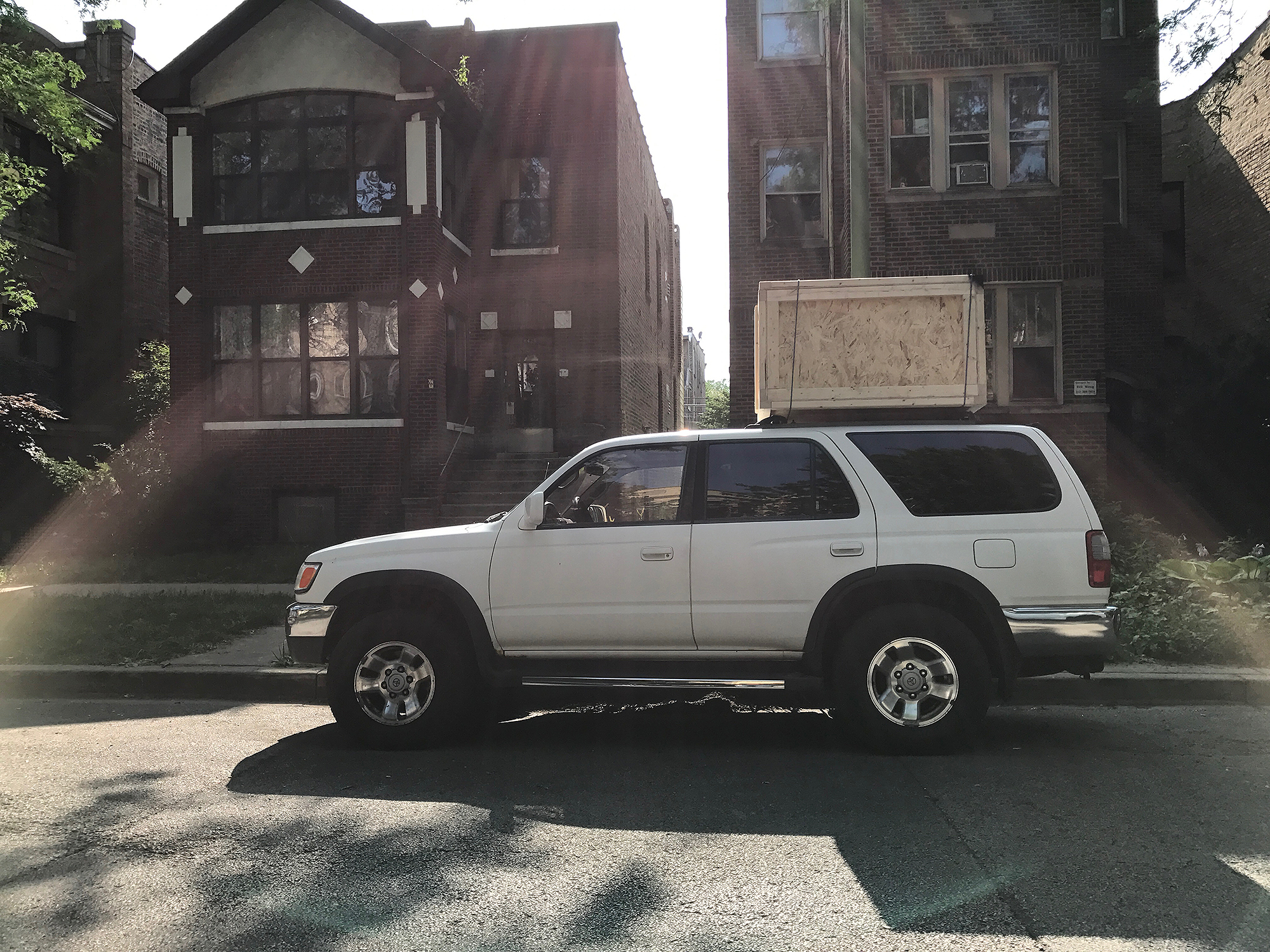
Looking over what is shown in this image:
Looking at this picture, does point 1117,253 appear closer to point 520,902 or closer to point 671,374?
point 671,374

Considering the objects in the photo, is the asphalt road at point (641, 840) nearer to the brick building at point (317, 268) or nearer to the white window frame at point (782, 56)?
the brick building at point (317, 268)

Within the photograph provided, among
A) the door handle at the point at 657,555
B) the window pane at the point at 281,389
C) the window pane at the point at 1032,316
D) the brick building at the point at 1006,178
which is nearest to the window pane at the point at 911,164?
the brick building at the point at 1006,178

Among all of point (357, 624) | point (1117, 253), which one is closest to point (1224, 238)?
point (1117, 253)

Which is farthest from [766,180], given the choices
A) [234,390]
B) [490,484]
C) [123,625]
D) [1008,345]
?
[123,625]

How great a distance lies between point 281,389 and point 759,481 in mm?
13976

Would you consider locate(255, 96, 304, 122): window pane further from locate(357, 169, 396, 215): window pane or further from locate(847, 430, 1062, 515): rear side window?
locate(847, 430, 1062, 515): rear side window

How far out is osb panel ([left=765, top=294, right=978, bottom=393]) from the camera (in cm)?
673

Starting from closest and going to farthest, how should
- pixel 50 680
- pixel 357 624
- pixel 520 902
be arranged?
1. pixel 520 902
2. pixel 357 624
3. pixel 50 680

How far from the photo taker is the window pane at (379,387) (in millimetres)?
18047

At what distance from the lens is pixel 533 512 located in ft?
20.2

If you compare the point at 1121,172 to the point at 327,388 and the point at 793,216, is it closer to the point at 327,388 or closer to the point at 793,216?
the point at 793,216

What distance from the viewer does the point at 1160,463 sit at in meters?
19.0

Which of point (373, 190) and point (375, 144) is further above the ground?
point (375, 144)

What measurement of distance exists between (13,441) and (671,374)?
18.8 m
